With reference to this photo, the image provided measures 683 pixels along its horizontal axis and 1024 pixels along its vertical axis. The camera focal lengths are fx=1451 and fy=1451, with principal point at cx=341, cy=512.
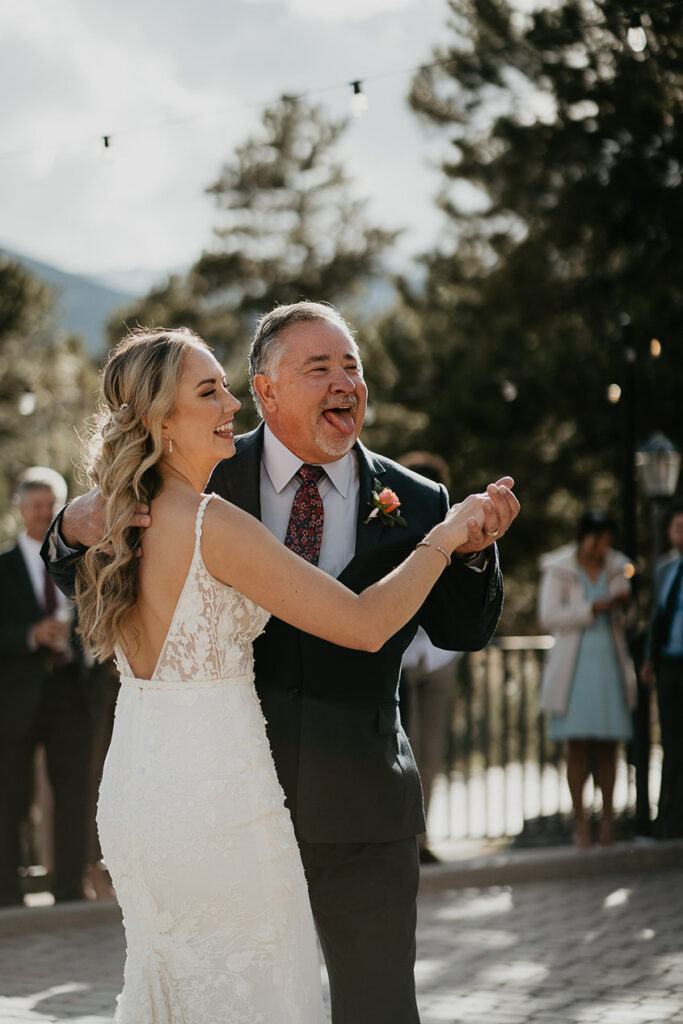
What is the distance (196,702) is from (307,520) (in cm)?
68

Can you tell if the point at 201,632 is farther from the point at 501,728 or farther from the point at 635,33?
the point at 501,728

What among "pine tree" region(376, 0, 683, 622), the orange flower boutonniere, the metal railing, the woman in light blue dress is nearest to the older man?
the orange flower boutonniere

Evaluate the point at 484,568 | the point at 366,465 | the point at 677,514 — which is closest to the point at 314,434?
the point at 366,465

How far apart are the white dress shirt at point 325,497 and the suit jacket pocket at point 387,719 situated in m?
0.38

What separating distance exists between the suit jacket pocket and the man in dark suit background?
13.3 ft

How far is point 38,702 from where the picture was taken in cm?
769

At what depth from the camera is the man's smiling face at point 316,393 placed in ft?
12.9

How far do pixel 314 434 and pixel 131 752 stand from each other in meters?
1.03

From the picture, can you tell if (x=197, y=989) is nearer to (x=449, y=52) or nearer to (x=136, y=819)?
(x=136, y=819)

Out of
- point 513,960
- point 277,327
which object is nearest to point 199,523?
point 277,327

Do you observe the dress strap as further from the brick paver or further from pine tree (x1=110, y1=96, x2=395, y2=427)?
pine tree (x1=110, y1=96, x2=395, y2=427)

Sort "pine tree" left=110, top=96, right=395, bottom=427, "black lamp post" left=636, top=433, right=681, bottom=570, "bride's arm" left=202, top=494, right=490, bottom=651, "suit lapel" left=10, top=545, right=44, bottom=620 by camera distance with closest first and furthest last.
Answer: "bride's arm" left=202, top=494, right=490, bottom=651 < "suit lapel" left=10, top=545, right=44, bottom=620 < "black lamp post" left=636, top=433, right=681, bottom=570 < "pine tree" left=110, top=96, right=395, bottom=427

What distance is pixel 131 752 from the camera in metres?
3.40

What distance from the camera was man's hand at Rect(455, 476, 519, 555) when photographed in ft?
11.4
